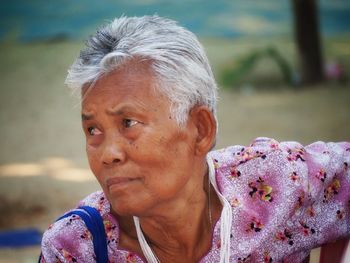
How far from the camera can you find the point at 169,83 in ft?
9.22

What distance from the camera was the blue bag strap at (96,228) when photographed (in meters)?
2.96

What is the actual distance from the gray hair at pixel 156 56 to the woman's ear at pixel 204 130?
85 mm

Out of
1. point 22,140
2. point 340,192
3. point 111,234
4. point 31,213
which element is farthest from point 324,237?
point 22,140

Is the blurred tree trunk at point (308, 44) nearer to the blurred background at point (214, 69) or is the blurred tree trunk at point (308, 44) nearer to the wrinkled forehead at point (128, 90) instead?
the blurred background at point (214, 69)

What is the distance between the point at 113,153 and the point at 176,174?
273 millimetres

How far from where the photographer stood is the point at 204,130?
3018 millimetres

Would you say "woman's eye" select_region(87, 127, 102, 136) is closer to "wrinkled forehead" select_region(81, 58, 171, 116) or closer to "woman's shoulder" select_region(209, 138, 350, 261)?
"wrinkled forehead" select_region(81, 58, 171, 116)

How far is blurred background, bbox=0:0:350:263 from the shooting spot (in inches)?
292

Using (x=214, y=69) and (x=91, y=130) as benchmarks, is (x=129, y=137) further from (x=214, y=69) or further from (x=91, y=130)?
(x=214, y=69)

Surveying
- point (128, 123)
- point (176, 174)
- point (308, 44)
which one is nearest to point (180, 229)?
point (176, 174)

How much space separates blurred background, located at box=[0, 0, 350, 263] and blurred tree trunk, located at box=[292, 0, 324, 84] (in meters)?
0.01

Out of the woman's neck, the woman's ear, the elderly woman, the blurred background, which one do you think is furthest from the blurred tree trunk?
the woman's ear

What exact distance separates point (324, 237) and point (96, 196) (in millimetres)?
969

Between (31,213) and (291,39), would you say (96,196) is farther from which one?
(291,39)
